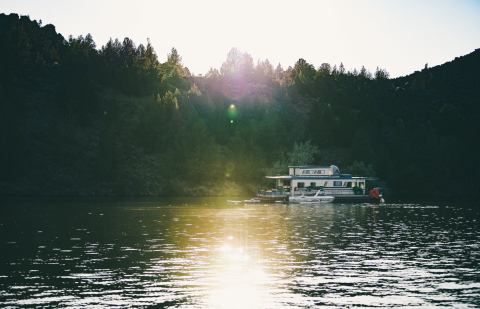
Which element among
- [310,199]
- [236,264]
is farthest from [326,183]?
[236,264]

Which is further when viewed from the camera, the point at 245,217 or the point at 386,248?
the point at 245,217

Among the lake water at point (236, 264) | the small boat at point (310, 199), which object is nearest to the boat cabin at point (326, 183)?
the small boat at point (310, 199)

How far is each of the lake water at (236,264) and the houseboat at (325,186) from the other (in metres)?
56.3

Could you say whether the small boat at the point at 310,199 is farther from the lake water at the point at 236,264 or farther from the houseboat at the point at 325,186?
the lake water at the point at 236,264

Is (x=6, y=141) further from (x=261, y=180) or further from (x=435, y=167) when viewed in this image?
(x=435, y=167)

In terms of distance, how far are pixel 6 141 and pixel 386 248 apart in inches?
5342

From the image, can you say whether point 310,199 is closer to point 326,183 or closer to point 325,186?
point 325,186

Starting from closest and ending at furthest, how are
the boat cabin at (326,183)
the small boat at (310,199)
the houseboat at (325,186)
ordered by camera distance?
the small boat at (310,199)
the houseboat at (325,186)
the boat cabin at (326,183)

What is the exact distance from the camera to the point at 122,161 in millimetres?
173625

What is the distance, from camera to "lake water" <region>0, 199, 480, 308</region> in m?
30.9

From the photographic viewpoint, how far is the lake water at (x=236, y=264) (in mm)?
30891

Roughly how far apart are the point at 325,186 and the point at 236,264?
94.9 metres

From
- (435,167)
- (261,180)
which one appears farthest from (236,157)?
(435,167)

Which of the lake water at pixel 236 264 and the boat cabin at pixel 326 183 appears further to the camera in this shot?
the boat cabin at pixel 326 183
